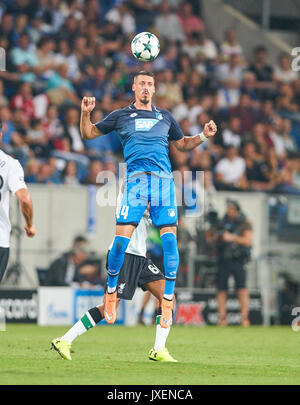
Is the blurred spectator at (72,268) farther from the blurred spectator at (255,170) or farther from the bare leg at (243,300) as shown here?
the blurred spectator at (255,170)

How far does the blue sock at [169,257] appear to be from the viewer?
400 inches

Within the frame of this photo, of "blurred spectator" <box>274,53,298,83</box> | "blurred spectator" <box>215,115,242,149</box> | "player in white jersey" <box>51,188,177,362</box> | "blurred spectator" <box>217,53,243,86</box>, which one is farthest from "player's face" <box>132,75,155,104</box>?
"blurred spectator" <box>274,53,298,83</box>

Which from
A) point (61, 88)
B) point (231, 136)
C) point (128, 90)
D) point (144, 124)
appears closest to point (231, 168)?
point (231, 136)

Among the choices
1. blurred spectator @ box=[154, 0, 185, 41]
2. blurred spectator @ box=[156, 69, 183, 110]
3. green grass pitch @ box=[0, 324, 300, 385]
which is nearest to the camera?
green grass pitch @ box=[0, 324, 300, 385]

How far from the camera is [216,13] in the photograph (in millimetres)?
27875

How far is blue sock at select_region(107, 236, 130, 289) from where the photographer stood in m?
10.1

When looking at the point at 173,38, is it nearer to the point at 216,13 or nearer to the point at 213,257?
the point at 216,13

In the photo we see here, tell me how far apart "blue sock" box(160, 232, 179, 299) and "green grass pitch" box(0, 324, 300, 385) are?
2.66 ft

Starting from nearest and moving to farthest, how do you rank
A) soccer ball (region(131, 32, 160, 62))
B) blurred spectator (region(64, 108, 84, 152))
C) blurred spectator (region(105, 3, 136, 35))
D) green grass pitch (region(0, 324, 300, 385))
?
green grass pitch (region(0, 324, 300, 385)) → soccer ball (region(131, 32, 160, 62)) → blurred spectator (region(64, 108, 84, 152)) → blurred spectator (region(105, 3, 136, 35))

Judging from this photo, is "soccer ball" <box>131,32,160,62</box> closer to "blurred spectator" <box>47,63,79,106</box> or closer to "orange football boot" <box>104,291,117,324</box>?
"orange football boot" <box>104,291,117,324</box>

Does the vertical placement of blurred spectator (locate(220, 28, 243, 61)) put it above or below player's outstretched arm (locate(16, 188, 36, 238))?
above

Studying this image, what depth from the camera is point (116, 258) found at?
1015 centimetres

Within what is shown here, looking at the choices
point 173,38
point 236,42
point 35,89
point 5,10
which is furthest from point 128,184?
point 236,42

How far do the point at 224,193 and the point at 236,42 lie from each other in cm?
884
